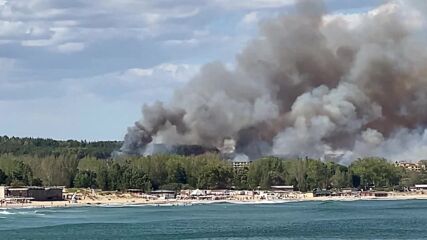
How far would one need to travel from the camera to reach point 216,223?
70.2 meters

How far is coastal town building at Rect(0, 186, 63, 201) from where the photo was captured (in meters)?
98.6

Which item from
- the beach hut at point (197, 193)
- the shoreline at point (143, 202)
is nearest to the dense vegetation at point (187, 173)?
the beach hut at point (197, 193)

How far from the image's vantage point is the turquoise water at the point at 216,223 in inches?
2362

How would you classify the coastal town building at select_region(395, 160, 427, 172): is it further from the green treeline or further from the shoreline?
the shoreline

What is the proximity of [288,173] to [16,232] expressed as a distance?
5694 centimetres

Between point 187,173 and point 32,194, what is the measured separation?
63.6ft

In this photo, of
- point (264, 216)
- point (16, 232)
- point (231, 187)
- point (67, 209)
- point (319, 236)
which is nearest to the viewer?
point (319, 236)

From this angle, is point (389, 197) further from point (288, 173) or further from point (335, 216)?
point (335, 216)

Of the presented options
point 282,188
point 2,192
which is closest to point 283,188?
point 282,188

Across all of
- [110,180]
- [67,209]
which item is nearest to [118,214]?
[67,209]

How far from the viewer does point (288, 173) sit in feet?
382

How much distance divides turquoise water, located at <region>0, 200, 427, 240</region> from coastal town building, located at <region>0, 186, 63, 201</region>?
7196 millimetres

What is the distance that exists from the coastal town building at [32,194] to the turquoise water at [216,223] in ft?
23.6

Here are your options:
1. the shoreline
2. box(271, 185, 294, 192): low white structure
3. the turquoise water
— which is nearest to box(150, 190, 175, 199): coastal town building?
the shoreline
